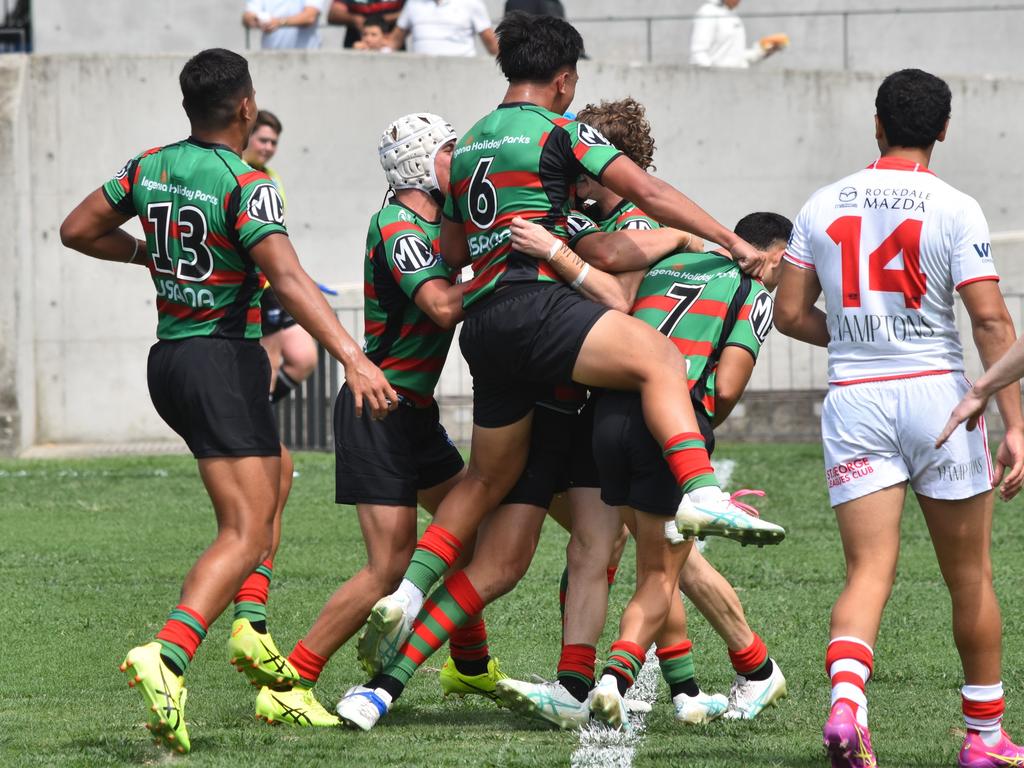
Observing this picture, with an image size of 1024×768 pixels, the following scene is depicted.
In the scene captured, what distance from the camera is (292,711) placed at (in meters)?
5.61

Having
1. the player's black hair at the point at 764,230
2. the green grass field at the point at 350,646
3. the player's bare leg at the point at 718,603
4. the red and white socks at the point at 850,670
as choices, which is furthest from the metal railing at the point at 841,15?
the red and white socks at the point at 850,670

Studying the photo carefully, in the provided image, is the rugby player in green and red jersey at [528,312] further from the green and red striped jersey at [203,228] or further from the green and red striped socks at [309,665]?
the green and red striped jersey at [203,228]

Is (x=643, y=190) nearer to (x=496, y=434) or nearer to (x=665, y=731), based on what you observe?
(x=496, y=434)

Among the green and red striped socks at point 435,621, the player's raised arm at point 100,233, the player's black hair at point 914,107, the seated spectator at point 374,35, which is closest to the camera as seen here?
the player's black hair at point 914,107

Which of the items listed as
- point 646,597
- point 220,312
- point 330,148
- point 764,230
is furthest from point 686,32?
point 646,597

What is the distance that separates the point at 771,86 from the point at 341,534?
9.24m

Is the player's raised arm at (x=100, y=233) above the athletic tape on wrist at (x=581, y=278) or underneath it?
above

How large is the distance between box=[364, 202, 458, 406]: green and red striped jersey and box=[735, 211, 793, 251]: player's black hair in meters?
1.14

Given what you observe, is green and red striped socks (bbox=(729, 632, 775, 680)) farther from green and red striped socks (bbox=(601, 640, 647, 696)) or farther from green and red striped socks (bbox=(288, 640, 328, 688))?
green and red striped socks (bbox=(288, 640, 328, 688))

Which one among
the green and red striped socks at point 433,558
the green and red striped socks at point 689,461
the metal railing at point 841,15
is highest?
the metal railing at point 841,15

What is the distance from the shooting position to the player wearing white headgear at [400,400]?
5.75 meters

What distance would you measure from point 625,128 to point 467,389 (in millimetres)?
10206

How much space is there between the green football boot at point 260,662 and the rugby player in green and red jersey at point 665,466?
914 mm

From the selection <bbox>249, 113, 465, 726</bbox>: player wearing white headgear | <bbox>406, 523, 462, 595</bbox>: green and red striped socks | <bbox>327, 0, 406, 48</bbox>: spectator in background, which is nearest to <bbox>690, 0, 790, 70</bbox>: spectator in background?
<bbox>327, 0, 406, 48</bbox>: spectator in background
